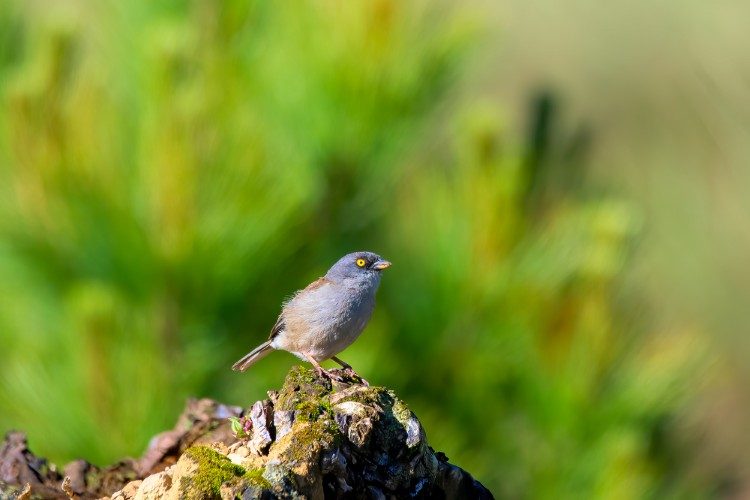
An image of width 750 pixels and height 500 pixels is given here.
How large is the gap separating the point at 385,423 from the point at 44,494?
1137 mm

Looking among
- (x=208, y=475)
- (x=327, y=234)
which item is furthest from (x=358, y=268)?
(x=208, y=475)

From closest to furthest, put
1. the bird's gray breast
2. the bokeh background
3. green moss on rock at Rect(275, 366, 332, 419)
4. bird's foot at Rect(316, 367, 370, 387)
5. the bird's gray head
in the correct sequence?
green moss on rock at Rect(275, 366, 332, 419)
bird's foot at Rect(316, 367, 370, 387)
the bird's gray breast
the bird's gray head
the bokeh background

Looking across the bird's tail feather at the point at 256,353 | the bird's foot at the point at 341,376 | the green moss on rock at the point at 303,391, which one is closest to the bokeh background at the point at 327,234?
the bird's tail feather at the point at 256,353

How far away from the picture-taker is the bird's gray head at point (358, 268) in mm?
4152

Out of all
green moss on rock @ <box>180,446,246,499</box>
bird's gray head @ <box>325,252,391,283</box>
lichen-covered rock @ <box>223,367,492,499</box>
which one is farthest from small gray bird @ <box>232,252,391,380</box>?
green moss on rock @ <box>180,446,246,499</box>

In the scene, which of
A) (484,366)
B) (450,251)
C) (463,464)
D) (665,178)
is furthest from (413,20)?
(665,178)

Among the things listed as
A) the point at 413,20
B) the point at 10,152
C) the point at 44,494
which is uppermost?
the point at 413,20

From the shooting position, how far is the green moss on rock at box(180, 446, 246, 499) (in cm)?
246

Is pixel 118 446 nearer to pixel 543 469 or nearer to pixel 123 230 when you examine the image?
pixel 123 230

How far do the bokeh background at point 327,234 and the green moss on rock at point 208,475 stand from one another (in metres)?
2.03

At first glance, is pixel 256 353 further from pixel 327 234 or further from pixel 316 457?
pixel 316 457

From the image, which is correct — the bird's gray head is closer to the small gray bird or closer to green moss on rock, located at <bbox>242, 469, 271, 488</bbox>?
the small gray bird

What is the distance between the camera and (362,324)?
4.06 m

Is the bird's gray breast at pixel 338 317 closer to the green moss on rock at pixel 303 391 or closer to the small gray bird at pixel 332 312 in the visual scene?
the small gray bird at pixel 332 312
